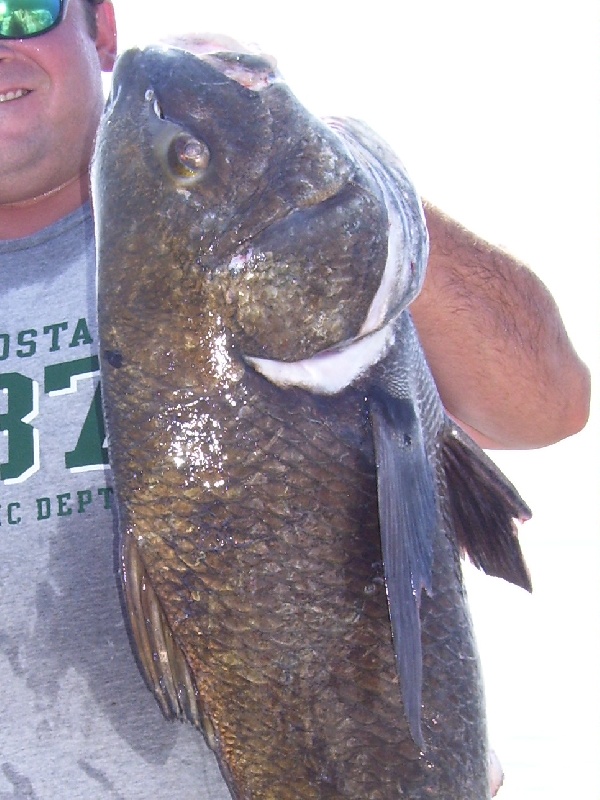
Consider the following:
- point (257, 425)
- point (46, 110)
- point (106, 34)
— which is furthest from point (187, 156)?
point (106, 34)

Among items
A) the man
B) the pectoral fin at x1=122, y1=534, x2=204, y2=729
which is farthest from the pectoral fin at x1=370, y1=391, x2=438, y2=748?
the man

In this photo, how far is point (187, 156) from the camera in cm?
202

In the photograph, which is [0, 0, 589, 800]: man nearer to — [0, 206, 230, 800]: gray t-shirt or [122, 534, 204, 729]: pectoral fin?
[0, 206, 230, 800]: gray t-shirt

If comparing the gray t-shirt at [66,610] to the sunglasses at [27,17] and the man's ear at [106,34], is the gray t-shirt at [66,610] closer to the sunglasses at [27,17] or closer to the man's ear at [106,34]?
the sunglasses at [27,17]

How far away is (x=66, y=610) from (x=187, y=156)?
1.21 metres

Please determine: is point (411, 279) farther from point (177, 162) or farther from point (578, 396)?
point (578, 396)

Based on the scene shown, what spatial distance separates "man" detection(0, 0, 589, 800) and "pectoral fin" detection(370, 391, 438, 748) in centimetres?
77

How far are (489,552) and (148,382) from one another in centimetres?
85

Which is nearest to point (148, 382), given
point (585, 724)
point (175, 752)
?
point (175, 752)

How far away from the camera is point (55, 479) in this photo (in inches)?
107

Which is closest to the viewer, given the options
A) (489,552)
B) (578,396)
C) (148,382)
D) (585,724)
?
(148,382)

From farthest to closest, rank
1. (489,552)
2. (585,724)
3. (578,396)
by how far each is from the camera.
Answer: (585,724) < (578,396) < (489,552)

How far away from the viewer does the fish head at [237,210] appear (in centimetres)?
202

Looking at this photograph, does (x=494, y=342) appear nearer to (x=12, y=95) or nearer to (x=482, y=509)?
(x=482, y=509)
